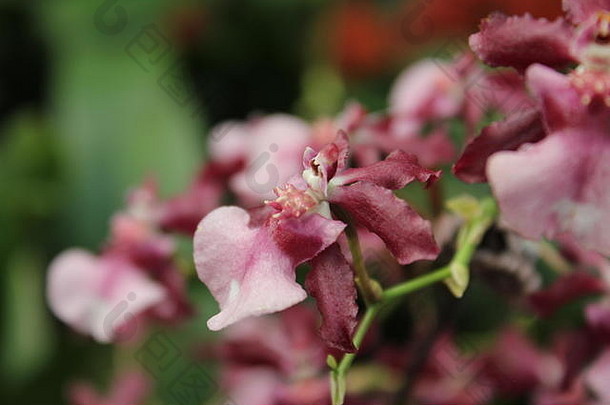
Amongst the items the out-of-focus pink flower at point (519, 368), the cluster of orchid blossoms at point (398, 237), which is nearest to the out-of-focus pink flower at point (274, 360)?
the cluster of orchid blossoms at point (398, 237)

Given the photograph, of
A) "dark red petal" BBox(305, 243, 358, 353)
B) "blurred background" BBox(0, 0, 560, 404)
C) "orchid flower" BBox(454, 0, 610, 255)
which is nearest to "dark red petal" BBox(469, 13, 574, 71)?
"orchid flower" BBox(454, 0, 610, 255)

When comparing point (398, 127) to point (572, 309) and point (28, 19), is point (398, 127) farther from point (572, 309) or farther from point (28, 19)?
point (28, 19)

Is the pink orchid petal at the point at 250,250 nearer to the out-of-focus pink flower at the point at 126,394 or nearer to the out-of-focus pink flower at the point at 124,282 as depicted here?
the out-of-focus pink flower at the point at 124,282

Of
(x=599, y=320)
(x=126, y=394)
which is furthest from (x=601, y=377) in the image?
(x=126, y=394)

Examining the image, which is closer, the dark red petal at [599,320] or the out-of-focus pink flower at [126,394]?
the dark red petal at [599,320]

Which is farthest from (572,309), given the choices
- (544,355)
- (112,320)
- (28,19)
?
(28,19)

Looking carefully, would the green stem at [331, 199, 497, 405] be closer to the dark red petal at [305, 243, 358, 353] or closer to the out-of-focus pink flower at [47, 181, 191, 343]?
the dark red petal at [305, 243, 358, 353]
